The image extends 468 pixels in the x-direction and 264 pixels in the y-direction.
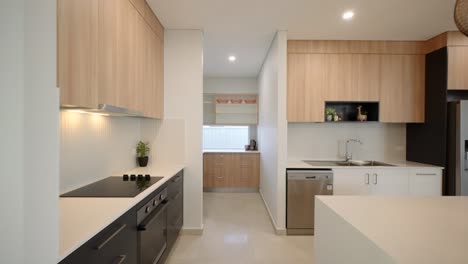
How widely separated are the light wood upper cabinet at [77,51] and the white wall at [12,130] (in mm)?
599

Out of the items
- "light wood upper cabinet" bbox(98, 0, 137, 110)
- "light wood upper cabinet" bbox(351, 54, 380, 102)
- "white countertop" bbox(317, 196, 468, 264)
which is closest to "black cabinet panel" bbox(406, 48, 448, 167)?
"light wood upper cabinet" bbox(351, 54, 380, 102)

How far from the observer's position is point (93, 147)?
2236mm

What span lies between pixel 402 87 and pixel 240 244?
3.30m

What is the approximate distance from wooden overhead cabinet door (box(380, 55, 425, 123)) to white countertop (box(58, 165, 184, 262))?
143 inches

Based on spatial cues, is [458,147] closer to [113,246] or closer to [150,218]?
[150,218]

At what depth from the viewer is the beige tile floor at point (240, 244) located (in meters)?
2.64

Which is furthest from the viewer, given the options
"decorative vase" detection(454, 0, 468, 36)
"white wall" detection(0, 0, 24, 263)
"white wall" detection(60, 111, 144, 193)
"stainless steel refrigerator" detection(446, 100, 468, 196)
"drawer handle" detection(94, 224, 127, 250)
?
"stainless steel refrigerator" detection(446, 100, 468, 196)

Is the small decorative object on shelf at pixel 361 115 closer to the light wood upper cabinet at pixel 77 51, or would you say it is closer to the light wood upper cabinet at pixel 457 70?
the light wood upper cabinet at pixel 457 70

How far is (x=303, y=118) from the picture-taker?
11.9ft

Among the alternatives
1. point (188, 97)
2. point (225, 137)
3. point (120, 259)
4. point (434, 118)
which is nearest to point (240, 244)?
point (120, 259)

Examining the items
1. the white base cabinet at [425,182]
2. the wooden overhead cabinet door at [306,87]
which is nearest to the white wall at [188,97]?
the wooden overhead cabinet door at [306,87]

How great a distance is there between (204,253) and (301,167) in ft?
5.38

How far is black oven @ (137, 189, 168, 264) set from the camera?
5.70 ft

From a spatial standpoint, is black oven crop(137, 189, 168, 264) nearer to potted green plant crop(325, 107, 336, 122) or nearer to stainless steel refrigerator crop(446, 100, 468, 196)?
potted green plant crop(325, 107, 336, 122)
